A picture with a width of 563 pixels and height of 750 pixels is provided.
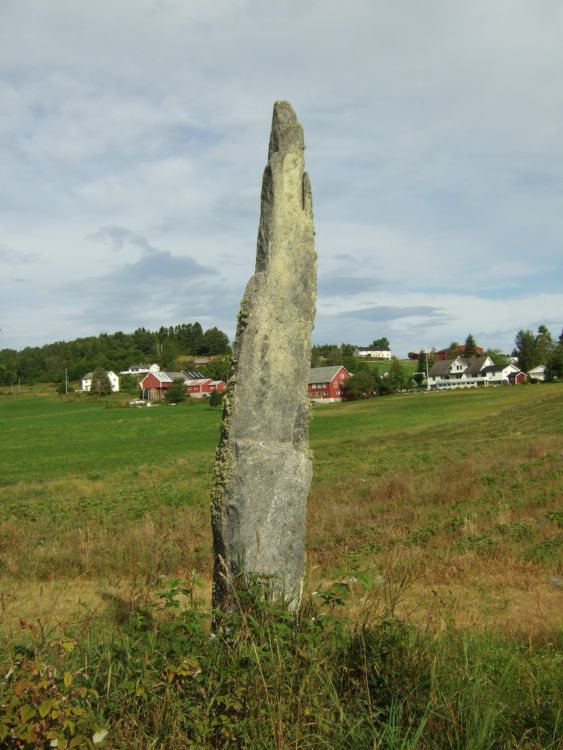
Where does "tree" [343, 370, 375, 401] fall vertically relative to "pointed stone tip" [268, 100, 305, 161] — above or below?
below

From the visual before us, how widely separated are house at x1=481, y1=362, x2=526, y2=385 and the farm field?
102m

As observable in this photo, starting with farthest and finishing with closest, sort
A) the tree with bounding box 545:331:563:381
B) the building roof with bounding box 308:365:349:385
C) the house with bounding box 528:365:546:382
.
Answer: the house with bounding box 528:365:546:382, the building roof with bounding box 308:365:349:385, the tree with bounding box 545:331:563:381

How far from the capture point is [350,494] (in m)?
16.9

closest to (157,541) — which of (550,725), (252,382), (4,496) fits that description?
(252,382)

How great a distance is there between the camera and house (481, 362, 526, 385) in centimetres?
13312

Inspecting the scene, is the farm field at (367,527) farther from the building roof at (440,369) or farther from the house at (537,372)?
the building roof at (440,369)

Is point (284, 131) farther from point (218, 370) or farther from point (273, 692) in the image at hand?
point (218, 370)

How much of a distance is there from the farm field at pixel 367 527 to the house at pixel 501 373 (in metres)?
102

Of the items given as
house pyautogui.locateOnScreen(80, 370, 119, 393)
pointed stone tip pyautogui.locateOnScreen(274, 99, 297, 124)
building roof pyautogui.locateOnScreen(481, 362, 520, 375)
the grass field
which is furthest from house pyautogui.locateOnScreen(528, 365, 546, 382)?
pointed stone tip pyautogui.locateOnScreen(274, 99, 297, 124)

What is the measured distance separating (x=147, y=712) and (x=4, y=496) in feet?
73.8

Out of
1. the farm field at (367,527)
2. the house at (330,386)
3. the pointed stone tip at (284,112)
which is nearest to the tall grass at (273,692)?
the farm field at (367,527)

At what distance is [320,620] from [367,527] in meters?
8.17

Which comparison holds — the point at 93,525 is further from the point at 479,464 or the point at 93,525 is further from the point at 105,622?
the point at 479,464

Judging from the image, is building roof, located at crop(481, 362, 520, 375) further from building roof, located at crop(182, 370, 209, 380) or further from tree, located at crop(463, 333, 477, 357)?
building roof, located at crop(182, 370, 209, 380)
